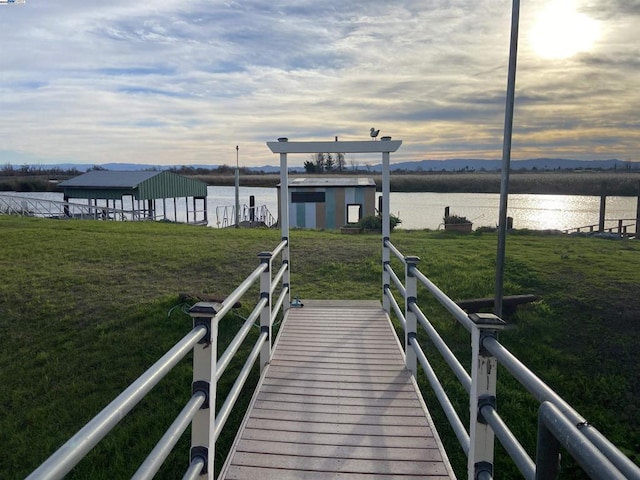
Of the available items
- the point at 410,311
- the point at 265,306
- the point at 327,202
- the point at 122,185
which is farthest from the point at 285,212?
the point at 122,185

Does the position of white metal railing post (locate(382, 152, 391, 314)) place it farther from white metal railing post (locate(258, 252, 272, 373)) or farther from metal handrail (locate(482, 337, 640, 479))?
metal handrail (locate(482, 337, 640, 479))

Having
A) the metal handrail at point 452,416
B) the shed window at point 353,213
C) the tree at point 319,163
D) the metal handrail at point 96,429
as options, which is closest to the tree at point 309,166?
the tree at point 319,163

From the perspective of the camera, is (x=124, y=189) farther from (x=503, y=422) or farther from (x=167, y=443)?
(x=503, y=422)

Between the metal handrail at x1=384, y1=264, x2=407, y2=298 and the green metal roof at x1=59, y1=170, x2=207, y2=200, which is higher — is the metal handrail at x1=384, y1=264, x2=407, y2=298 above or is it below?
below

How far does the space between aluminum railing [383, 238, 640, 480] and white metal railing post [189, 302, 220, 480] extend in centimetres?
123

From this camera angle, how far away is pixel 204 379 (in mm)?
2473

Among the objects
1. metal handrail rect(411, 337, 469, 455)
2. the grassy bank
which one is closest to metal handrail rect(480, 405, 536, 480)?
metal handrail rect(411, 337, 469, 455)

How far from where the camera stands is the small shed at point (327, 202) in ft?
79.2

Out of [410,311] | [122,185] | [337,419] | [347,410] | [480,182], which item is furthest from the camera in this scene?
[480,182]

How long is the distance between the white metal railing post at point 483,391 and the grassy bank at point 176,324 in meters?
1.90

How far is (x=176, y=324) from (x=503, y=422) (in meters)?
5.03

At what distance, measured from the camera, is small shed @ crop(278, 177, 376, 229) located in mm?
24141

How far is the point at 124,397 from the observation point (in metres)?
1.64

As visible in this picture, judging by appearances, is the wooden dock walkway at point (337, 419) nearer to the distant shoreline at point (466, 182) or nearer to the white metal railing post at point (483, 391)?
the white metal railing post at point (483, 391)
